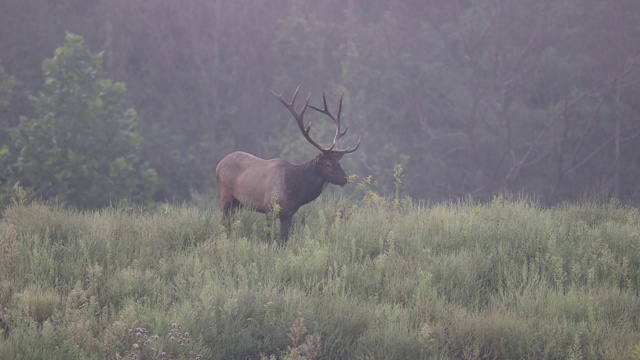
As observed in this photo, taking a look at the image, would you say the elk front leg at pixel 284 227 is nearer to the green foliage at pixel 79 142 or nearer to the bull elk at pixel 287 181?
the bull elk at pixel 287 181

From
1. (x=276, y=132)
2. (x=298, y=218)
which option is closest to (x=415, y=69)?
(x=276, y=132)

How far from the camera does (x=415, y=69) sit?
29938 millimetres

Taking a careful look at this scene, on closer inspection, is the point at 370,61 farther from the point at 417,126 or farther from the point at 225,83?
the point at 225,83

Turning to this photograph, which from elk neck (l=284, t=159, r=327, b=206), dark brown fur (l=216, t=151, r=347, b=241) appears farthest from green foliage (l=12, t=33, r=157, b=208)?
elk neck (l=284, t=159, r=327, b=206)

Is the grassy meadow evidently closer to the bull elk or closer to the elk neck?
the bull elk

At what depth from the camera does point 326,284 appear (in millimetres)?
8461

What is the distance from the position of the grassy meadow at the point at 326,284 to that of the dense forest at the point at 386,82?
16462mm

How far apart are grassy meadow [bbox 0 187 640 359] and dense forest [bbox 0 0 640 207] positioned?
16.5 metres

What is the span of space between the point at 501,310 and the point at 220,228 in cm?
317

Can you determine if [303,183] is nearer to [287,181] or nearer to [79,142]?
[287,181]

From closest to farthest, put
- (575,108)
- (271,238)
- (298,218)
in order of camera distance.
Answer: (271,238) → (298,218) → (575,108)

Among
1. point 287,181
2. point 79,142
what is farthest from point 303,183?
point 79,142

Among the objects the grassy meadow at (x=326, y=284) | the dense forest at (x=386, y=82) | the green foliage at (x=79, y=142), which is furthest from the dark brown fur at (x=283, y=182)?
the dense forest at (x=386, y=82)

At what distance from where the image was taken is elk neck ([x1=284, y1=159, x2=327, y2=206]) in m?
9.80
